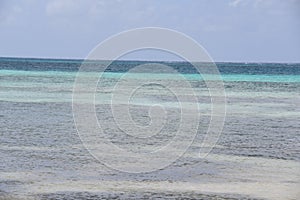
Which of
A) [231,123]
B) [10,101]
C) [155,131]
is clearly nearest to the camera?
[155,131]

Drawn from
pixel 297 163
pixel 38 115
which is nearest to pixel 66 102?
pixel 38 115

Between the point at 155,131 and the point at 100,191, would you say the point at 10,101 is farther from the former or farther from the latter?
the point at 100,191

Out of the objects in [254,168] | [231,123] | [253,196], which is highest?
[253,196]

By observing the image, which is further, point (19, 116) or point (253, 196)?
point (19, 116)

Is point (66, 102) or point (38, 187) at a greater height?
point (38, 187)

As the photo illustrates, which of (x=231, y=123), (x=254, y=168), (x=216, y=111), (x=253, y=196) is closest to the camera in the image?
(x=253, y=196)

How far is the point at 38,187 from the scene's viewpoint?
399 inches

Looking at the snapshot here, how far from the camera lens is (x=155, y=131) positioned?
57.1 feet

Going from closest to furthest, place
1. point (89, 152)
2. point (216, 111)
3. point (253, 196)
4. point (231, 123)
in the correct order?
point (253, 196)
point (89, 152)
point (231, 123)
point (216, 111)

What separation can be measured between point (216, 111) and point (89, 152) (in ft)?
36.1

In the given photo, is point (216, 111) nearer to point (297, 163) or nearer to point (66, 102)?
point (66, 102)

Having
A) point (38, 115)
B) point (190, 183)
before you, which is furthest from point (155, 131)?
point (190, 183)

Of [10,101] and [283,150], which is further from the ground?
[283,150]

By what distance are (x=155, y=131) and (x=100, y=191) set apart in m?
7.54
